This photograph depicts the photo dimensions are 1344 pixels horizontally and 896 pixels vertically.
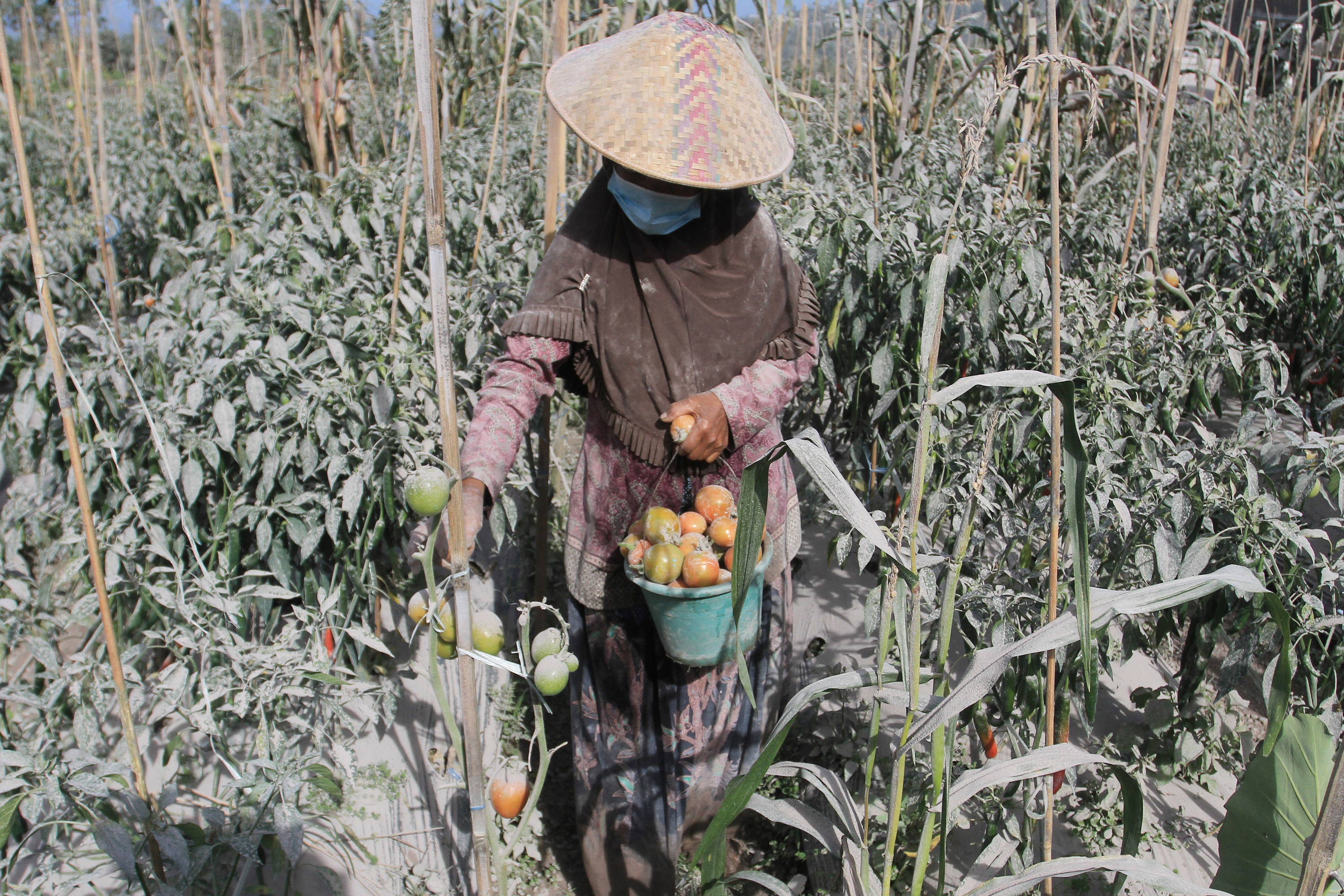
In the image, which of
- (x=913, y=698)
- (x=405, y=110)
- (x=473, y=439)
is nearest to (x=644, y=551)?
(x=473, y=439)

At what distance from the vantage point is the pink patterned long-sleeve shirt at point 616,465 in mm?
1521

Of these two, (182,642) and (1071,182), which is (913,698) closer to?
(182,642)

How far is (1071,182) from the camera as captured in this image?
3.16 metres

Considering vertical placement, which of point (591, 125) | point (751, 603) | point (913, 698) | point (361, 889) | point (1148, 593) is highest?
point (591, 125)

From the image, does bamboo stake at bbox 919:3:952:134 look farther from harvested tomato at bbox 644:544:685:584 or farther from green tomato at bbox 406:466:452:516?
green tomato at bbox 406:466:452:516

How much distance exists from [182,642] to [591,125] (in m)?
1.09

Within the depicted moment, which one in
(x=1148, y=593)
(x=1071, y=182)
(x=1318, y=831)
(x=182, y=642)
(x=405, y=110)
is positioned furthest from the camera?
(x=405, y=110)

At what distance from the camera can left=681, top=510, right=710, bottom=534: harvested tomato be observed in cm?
149

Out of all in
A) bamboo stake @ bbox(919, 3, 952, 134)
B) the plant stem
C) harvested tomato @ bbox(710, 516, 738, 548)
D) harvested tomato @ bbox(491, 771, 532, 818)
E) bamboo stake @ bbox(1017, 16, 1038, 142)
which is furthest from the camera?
bamboo stake @ bbox(919, 3, 952, 134)

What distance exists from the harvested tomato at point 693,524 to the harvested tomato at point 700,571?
0.09 m

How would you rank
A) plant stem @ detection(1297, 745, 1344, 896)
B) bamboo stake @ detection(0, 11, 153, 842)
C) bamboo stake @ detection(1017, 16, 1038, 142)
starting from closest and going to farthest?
plant stem @ detection(1297, 745, 1344, 896) < bamboo stake @ detection(0, 11, 153, 842) < bamboo stake @ detection(1017, 16, 1038, 142)

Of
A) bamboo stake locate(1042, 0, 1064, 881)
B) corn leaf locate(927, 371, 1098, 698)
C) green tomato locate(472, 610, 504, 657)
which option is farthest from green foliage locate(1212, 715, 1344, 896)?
green tomato locate(472, 610, 504, 657)

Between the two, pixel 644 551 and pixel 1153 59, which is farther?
pixel 1153 59

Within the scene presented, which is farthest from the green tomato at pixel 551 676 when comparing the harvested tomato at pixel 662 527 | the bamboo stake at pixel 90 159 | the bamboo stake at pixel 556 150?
the bamboo stake at pixel 90 159
